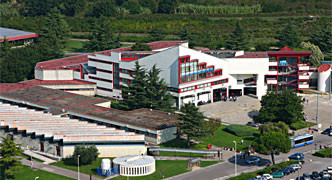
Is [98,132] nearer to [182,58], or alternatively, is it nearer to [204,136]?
[204,136]

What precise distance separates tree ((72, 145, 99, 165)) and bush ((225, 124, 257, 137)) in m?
34.3

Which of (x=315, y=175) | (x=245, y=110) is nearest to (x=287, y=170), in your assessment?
(x=315, y=175)

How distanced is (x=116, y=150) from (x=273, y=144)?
30.6m

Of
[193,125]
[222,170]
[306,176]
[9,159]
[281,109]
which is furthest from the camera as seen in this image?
[281,109]

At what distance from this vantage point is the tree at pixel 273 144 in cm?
11356

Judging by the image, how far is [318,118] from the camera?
148m

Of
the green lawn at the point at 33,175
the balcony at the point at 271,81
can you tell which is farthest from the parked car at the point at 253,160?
the balcony at the point at 271,81

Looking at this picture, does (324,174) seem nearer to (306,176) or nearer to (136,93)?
(306,176)

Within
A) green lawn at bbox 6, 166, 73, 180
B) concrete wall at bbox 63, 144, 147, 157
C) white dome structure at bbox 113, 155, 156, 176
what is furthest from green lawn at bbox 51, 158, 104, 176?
green lawn at bbox 6, 166, 73, 180

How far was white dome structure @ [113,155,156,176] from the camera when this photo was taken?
110m

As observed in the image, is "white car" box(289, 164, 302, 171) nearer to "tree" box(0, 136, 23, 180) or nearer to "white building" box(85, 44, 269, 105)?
"white building" box(85, 44, 269, 105)

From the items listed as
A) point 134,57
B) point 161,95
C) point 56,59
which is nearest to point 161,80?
point 161,95

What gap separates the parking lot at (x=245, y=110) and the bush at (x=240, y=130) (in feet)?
22.2

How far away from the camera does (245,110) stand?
154 m
